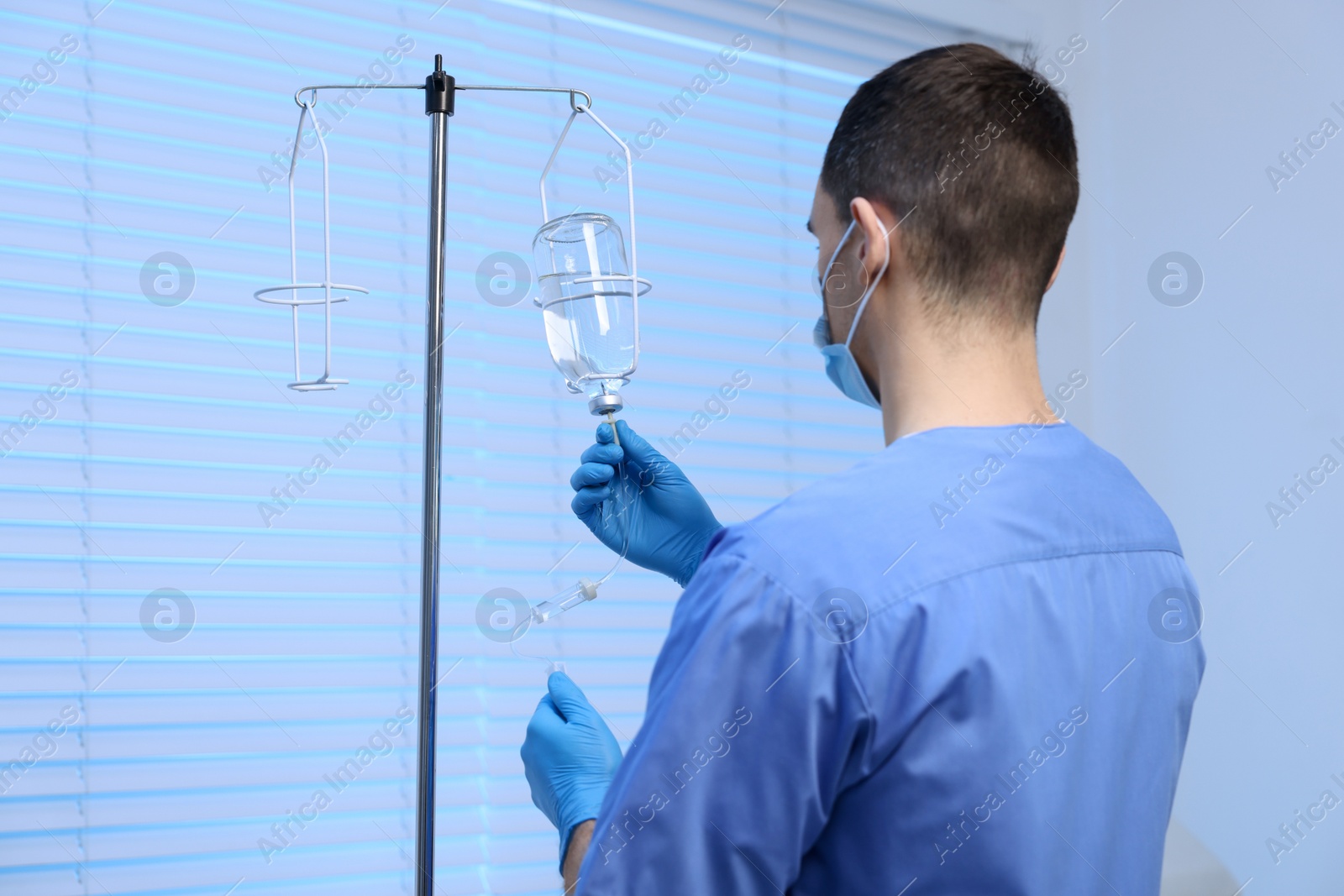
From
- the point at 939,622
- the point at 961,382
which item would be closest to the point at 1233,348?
the point at 961,382

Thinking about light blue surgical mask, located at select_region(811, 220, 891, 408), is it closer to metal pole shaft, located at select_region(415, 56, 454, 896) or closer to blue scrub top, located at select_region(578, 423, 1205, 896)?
blue scrub top, located at select_region(578, 423, 1205, 896)

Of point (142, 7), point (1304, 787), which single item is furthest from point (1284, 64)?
point (142, 7)

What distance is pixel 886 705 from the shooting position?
68 cm

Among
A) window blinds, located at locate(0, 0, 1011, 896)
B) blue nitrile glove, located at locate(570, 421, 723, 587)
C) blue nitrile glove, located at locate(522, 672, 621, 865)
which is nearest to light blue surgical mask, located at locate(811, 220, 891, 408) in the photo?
blue nitrile glove, located at locate(570, 421, 723, 587)

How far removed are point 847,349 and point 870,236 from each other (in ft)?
0.38

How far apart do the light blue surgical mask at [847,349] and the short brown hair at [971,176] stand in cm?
3

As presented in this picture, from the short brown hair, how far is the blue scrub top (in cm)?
15

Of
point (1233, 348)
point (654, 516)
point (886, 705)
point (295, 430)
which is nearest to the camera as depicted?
point (886, 705)

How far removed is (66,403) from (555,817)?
845mm

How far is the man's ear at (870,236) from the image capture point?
84 cm

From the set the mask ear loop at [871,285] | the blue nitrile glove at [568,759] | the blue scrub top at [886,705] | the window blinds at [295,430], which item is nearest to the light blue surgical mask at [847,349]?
the mask ear loop at [871,285]

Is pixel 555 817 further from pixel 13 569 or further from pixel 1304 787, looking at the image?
pixel 1304 787

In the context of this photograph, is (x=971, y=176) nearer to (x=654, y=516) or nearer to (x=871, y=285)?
(x=871, y=285)

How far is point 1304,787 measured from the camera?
175cm
